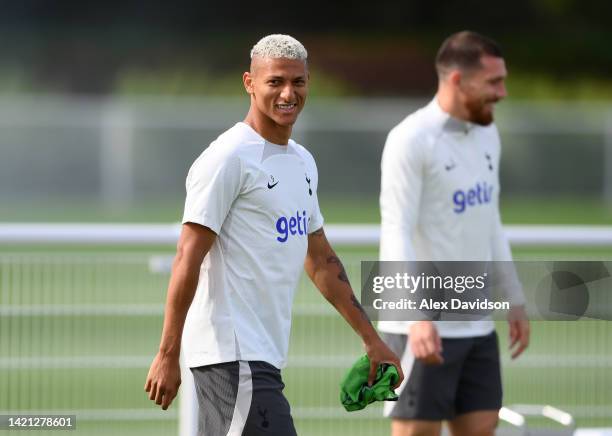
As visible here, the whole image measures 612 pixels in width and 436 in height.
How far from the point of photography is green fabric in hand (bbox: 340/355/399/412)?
4.71 metres

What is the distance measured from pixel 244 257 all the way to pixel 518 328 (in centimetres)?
184

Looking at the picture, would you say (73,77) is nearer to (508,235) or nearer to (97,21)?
(97,21)

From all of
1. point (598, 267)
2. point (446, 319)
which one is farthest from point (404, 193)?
point (598, 267)

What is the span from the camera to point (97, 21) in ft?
131

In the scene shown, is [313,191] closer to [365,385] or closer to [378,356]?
A: [378,356]

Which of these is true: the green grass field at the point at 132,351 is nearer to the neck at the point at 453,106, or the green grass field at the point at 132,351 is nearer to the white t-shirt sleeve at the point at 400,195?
the white t-shirt sleeve at the point at 400,195

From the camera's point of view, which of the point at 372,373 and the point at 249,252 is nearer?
the point at 249,252

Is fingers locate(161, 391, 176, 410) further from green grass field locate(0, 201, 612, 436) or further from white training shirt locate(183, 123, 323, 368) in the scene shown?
green grass field locate(0, 201, 612, 436)

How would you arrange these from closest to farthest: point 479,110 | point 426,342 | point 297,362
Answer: point 426,342
point 479,110
point 297,362

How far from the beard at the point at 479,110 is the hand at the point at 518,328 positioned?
81cm

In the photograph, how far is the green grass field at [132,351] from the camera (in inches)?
228

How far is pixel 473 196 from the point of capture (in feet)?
18.8

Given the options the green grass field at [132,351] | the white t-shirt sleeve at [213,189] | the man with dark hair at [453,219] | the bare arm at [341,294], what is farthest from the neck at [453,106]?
the white t-shirt sleeve at [213,189]

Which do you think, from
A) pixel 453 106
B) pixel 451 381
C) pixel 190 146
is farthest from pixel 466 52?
pixel 190 146
